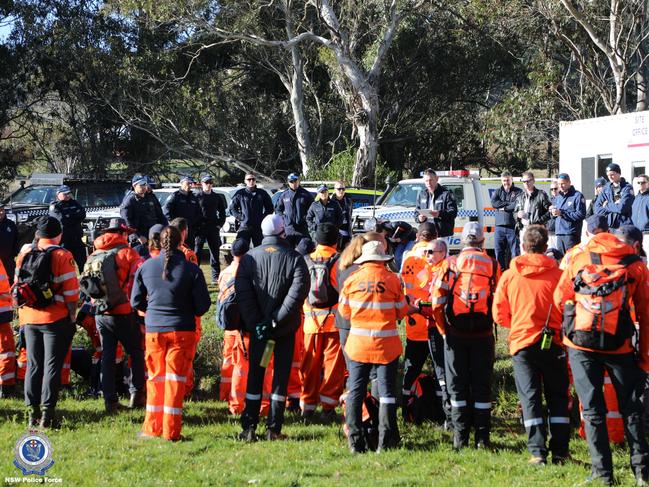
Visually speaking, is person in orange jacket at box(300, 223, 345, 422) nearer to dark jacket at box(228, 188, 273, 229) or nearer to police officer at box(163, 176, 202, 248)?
police officer at box(163, 176, 202, 248)

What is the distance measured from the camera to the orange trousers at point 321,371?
815 cm

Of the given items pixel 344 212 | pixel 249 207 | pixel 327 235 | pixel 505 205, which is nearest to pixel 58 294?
pixel 327 235

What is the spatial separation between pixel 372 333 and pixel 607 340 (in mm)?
1891

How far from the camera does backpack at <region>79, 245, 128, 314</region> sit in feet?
26.2

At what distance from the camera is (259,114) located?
36.9 metres

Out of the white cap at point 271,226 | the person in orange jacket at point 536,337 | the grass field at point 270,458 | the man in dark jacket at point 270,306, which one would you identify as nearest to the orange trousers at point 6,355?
the grass field at point 270,458

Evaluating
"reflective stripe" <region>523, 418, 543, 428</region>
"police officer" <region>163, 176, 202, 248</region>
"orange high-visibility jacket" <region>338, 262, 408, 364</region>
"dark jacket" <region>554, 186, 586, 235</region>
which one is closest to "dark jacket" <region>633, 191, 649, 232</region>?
"dark jacket" <region>554, 186, 586, 235</region>

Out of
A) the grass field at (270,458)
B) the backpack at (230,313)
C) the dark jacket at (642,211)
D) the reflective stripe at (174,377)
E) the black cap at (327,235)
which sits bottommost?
the grass field at (270,458)

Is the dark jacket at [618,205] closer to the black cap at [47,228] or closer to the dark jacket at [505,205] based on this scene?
the dark jacket at [505,205]

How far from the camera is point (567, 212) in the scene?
12.4 meters

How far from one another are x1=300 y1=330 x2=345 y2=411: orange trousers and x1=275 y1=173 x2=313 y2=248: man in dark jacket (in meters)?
6.40

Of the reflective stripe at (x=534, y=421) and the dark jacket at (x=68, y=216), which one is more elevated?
the dark jacket at (x=68, y=216)

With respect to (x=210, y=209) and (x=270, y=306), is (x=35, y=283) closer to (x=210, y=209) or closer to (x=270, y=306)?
(x=270, y=306)

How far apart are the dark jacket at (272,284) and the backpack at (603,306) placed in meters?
2.44
